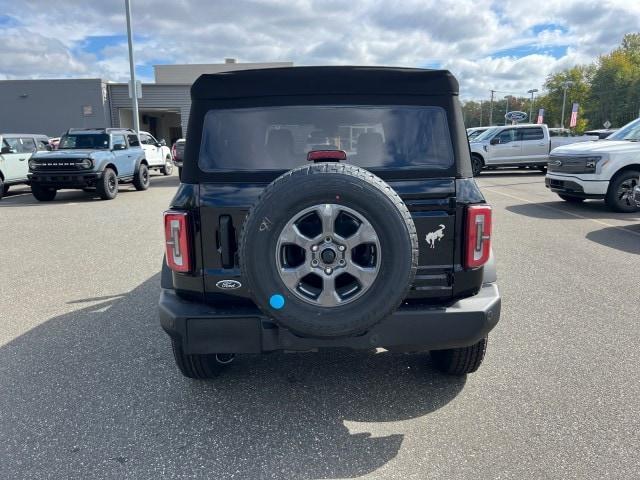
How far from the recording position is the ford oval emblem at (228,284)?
2.83 metres

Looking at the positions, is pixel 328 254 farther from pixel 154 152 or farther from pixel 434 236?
pixel 154 152

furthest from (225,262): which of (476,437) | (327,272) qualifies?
(476,437)

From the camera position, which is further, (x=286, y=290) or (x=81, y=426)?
(x=81, y=426)

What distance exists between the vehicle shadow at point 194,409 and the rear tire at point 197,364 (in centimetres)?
9

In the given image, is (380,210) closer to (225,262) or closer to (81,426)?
(225,262)

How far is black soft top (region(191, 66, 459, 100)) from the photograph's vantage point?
114 inches

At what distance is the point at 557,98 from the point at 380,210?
112 meters

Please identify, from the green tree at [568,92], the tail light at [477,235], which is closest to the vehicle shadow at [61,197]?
the tail light at [477,235]

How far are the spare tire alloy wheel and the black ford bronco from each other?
0.08 feet

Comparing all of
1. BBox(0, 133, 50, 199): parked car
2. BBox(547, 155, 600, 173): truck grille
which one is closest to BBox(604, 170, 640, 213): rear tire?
BBox(547, 155, 600, 173): truck grille

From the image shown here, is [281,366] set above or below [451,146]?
below

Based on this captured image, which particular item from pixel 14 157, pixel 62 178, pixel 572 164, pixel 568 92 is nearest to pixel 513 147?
pixel 572 164

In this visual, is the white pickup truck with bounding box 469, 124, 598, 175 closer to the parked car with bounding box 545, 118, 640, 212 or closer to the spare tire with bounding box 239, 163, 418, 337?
the parked car with bounding box 545, 118, 640, 212

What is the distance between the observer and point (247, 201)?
9.11 ft
